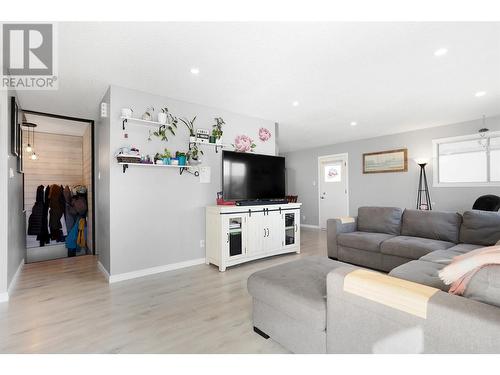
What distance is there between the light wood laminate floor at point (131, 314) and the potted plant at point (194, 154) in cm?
147

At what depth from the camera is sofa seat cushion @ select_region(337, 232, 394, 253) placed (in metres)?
3.21

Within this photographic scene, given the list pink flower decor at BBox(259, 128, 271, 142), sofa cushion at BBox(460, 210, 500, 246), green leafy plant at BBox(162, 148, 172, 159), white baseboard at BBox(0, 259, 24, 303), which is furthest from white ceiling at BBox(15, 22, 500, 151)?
A: white baseboard at BBox(0, 259, 24, 303)

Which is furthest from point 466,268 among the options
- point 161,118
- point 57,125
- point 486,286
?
point 57,125

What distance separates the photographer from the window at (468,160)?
441 centimetres

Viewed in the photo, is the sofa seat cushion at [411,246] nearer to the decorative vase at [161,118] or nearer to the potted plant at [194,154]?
the potted plant at [194,154]

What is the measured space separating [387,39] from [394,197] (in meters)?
4.32

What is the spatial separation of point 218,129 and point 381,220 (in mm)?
2770

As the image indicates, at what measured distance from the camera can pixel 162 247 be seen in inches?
129

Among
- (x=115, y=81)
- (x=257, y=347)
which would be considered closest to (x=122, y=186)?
(x=115, y=81)

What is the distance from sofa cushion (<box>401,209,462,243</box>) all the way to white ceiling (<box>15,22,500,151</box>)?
159cm

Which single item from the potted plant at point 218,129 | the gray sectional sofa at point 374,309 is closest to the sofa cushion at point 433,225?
the gray sectional sofa at point 374,309

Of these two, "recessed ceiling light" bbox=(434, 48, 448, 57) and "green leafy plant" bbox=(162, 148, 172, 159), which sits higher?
"recessed ceiling light" bbox=(434, 48, 448, 57)

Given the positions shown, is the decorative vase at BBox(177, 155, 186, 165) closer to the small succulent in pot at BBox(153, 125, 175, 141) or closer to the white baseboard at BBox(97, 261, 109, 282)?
the small succulent in pot at BBox(153, 125, 175, 141)
